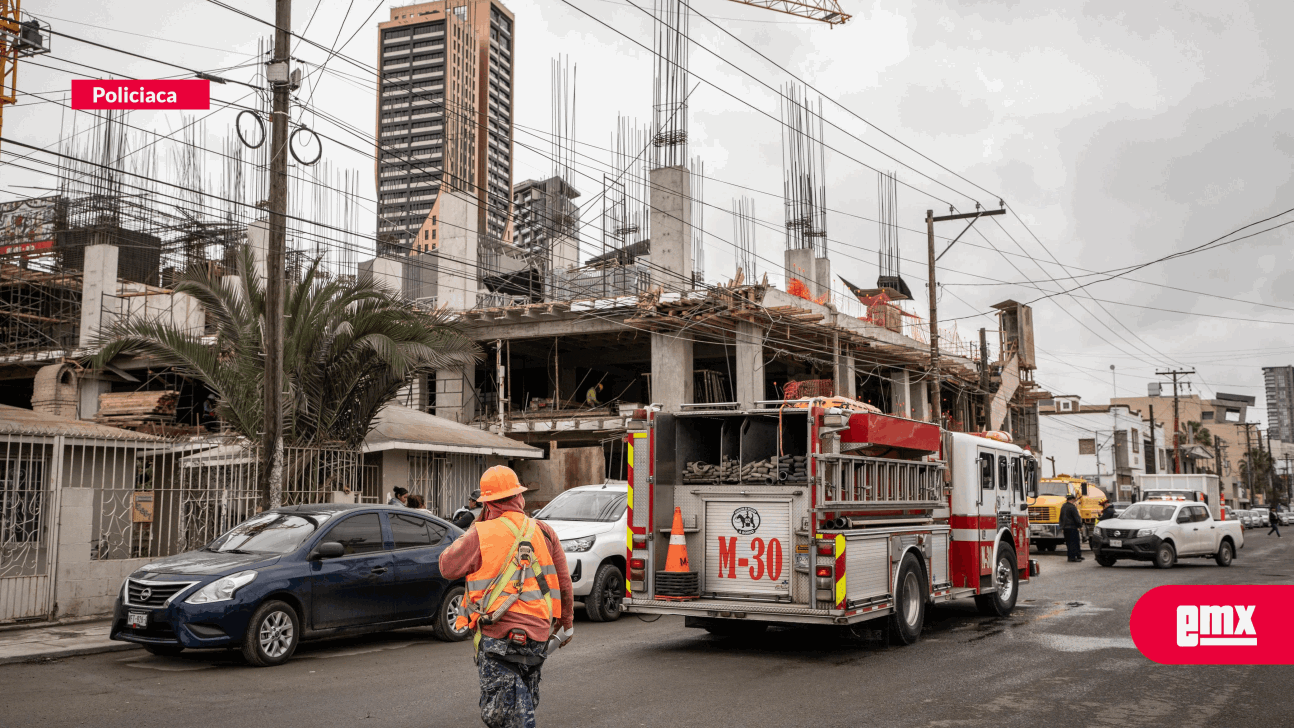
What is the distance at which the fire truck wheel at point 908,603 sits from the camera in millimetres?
11094

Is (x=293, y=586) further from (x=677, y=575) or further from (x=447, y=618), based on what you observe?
(x=677, y=575)

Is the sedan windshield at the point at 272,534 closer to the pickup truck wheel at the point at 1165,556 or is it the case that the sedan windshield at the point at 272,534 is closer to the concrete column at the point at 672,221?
the pickup truck wheel at the point at 1165,556

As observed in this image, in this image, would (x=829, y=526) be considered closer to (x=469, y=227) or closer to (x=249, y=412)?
(x=249, y=412)

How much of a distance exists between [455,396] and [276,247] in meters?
21.4

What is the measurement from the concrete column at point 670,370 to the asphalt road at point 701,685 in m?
19.0

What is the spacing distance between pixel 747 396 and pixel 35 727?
Result: 25294 mm

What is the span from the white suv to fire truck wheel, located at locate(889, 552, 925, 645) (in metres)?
3.76

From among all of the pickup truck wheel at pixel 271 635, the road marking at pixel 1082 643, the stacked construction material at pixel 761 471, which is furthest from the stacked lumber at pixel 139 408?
the road marking at pixel 1082 643

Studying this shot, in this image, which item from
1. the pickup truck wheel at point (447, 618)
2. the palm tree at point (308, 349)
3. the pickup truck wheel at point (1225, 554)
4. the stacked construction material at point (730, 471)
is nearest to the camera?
the stacked construction material at point (730, 471)

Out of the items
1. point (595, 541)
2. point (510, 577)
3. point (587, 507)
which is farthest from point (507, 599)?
point (587, 507)

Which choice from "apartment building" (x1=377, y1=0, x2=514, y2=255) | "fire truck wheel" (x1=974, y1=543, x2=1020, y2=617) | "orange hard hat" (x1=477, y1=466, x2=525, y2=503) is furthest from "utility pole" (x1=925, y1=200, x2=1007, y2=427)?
"apartment building" (x1=377, y1=0, x2=514, y2=255)

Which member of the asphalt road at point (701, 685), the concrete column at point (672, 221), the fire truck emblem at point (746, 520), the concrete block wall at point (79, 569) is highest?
the concrete column at point (672, 221)

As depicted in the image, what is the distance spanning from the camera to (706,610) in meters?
10.4

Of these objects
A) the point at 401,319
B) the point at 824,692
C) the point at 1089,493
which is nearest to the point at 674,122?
the point at 401,319
